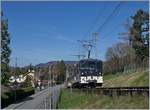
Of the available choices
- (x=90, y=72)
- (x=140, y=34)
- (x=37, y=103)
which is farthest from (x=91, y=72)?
(x=140, y=34)

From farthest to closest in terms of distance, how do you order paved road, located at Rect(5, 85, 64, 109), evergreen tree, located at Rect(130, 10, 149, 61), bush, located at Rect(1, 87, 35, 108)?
1. evergreen tree, located at Rect(130, 10, 149, 61)
2. bush, located at Rect(1, 87, 35, 108)
3. paved road, located at Rect(5, 85, 64, 109)

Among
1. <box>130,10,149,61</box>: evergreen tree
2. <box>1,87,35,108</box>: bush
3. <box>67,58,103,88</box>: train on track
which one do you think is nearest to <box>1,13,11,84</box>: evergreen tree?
<box>1,87,35,108</box>: bush

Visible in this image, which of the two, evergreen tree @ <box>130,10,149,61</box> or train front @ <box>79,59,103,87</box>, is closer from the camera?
train front @ <box>79,59,103,87</box>

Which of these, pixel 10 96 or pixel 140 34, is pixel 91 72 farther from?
pixel 140 34

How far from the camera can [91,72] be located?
187ft

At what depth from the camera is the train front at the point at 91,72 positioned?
55.9 m

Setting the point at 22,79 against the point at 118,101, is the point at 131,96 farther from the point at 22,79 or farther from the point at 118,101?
the point at 22,79

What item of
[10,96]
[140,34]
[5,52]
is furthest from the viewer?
[140,34]

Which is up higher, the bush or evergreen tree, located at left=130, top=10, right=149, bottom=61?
evergreen tree, located at left=130, top=10, right=149, bottom=61

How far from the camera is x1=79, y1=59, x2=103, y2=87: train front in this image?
5591 cm

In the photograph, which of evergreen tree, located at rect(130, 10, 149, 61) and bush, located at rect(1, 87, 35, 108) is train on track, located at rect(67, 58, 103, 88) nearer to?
bush, located at rect(1, 87, 35, 108)

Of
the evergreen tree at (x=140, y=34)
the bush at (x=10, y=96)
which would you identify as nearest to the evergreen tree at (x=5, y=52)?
the bush at (x=10, y=96)

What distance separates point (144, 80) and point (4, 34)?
1953 cm

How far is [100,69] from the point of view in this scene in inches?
2222
